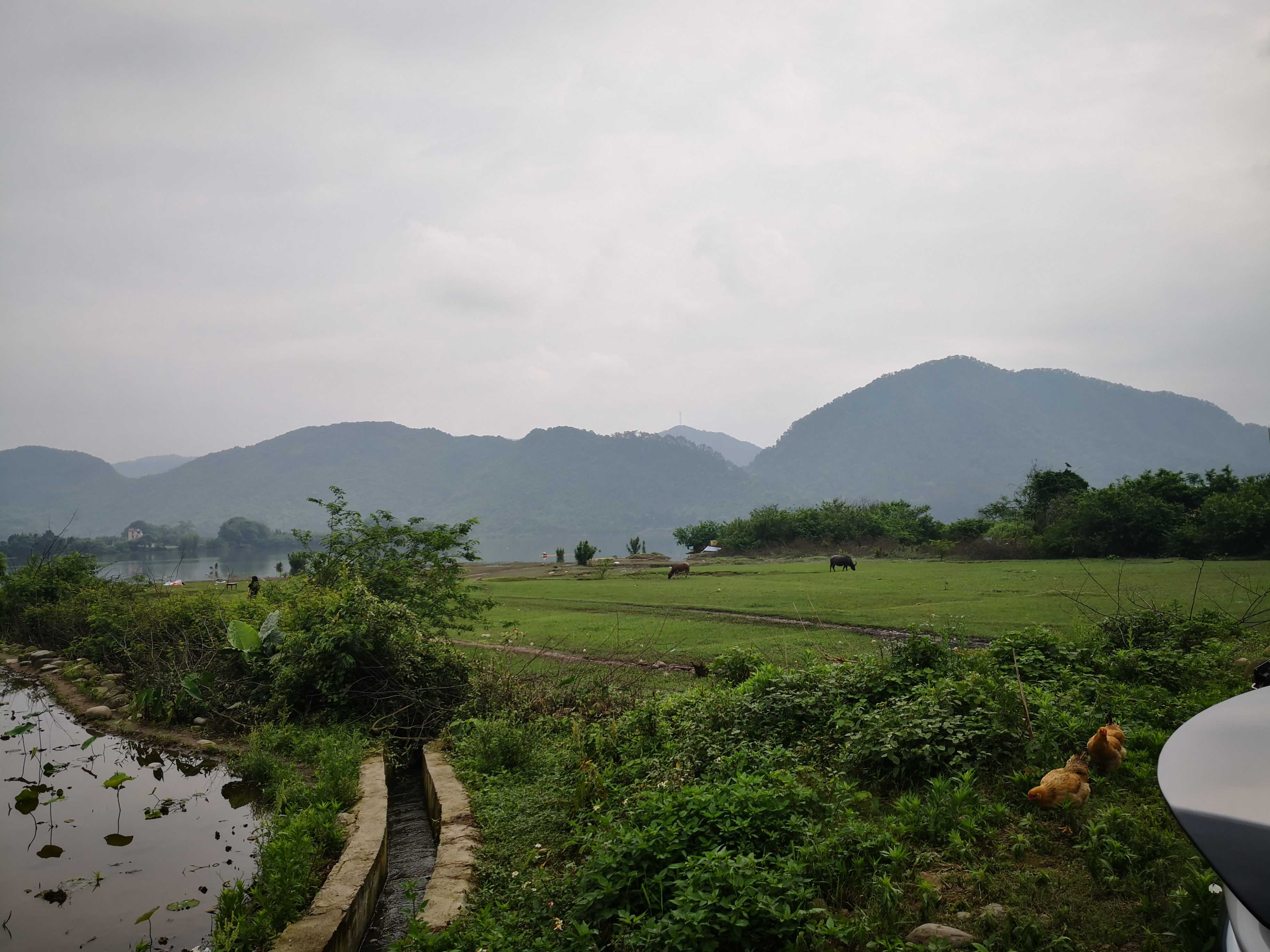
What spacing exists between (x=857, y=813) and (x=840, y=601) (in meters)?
15.7

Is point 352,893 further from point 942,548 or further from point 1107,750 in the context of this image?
point 942,548

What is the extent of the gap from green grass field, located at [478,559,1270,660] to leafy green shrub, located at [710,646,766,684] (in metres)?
2.10

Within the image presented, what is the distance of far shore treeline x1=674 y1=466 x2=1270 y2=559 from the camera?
28.9 meters

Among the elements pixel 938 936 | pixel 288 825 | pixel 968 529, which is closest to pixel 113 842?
pixel 288 825

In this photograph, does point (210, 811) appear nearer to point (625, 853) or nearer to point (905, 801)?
point (625, 853)

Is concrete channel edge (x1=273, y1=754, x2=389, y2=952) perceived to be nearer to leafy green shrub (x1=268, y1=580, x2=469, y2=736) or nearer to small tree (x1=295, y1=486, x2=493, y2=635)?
leafy green shrub (x1=268, y1=580, x2=469, y2=736)

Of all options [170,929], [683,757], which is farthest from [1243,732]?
[170,929]

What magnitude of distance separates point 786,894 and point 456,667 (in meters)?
6.84

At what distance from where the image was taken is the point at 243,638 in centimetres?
1024

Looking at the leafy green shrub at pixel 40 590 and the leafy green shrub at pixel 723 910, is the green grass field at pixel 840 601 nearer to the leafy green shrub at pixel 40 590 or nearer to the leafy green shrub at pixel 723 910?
the leafy green shrub at pixel 723 910

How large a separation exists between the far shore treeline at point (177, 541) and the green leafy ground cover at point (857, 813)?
67344 millimetres

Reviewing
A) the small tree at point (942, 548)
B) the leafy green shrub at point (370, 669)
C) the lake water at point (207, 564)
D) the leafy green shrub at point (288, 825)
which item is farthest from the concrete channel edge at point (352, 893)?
the small tree at point (942, 548)

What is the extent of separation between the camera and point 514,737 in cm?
766

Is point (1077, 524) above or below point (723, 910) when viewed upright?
above
